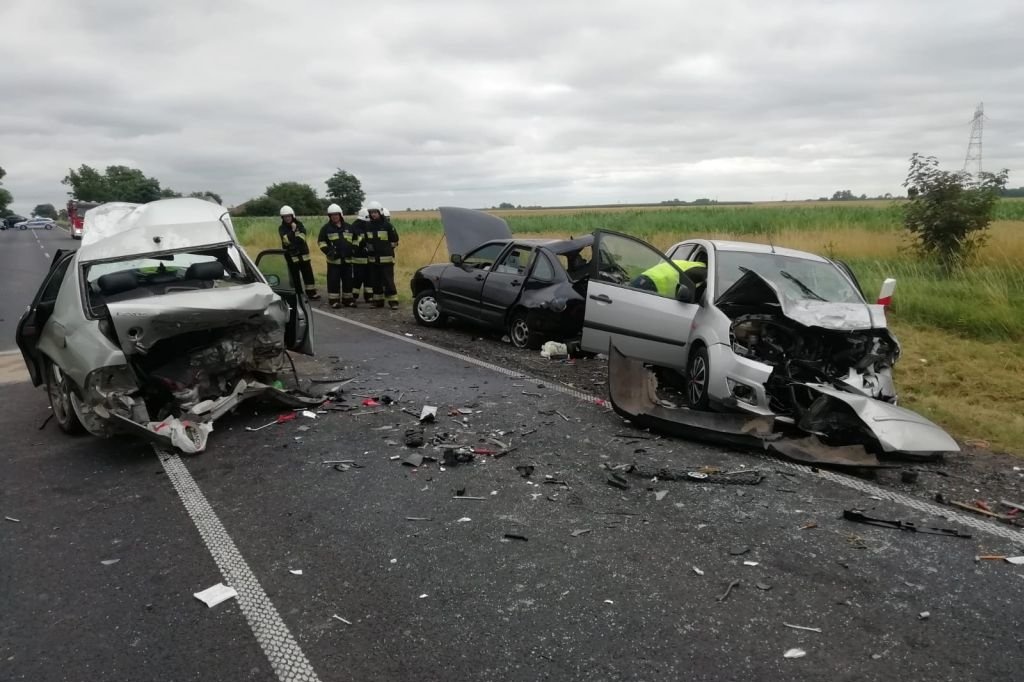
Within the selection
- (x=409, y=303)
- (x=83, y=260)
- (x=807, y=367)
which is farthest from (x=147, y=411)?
(x=409, y=303)

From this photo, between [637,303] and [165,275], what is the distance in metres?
4.62

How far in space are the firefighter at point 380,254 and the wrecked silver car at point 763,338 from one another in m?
6.43

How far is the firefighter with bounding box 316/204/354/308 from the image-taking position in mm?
13062

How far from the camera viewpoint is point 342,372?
7.69 metres

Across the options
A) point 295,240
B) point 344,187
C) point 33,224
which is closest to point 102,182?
point 33,224

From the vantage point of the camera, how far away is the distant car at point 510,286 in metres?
8.70

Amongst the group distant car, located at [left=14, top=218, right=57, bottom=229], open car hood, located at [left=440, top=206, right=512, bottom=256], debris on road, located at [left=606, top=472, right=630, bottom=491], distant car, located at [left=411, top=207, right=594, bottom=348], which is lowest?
debris on road, located at [left=606, top=472, right=630, bottom=491]

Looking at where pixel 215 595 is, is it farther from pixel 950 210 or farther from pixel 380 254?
pixel 950 210

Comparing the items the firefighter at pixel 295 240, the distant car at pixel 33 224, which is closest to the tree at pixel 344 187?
the distant car at pixel 33 224

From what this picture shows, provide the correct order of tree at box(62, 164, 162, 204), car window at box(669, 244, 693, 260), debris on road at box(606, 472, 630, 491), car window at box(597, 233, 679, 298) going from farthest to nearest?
1. tree at box(62, 164, 162, 204)
2. car window at box(669, 244, 693, 260)
3. car window at box(597, 233, 679, 298)
4. debris on road at box(606, 472, 630, 491)

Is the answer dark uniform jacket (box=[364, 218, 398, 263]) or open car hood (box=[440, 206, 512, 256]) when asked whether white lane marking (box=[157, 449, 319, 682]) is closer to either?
open car hood (box=[440, 206, 512, 256])

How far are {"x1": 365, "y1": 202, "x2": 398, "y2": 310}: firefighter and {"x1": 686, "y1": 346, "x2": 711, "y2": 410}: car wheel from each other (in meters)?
7.84

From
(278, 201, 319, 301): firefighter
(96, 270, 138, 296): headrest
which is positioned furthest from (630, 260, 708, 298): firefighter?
(278, 201, 319, 301): firefighter

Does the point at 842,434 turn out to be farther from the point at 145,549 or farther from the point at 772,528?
the point at 145,549
